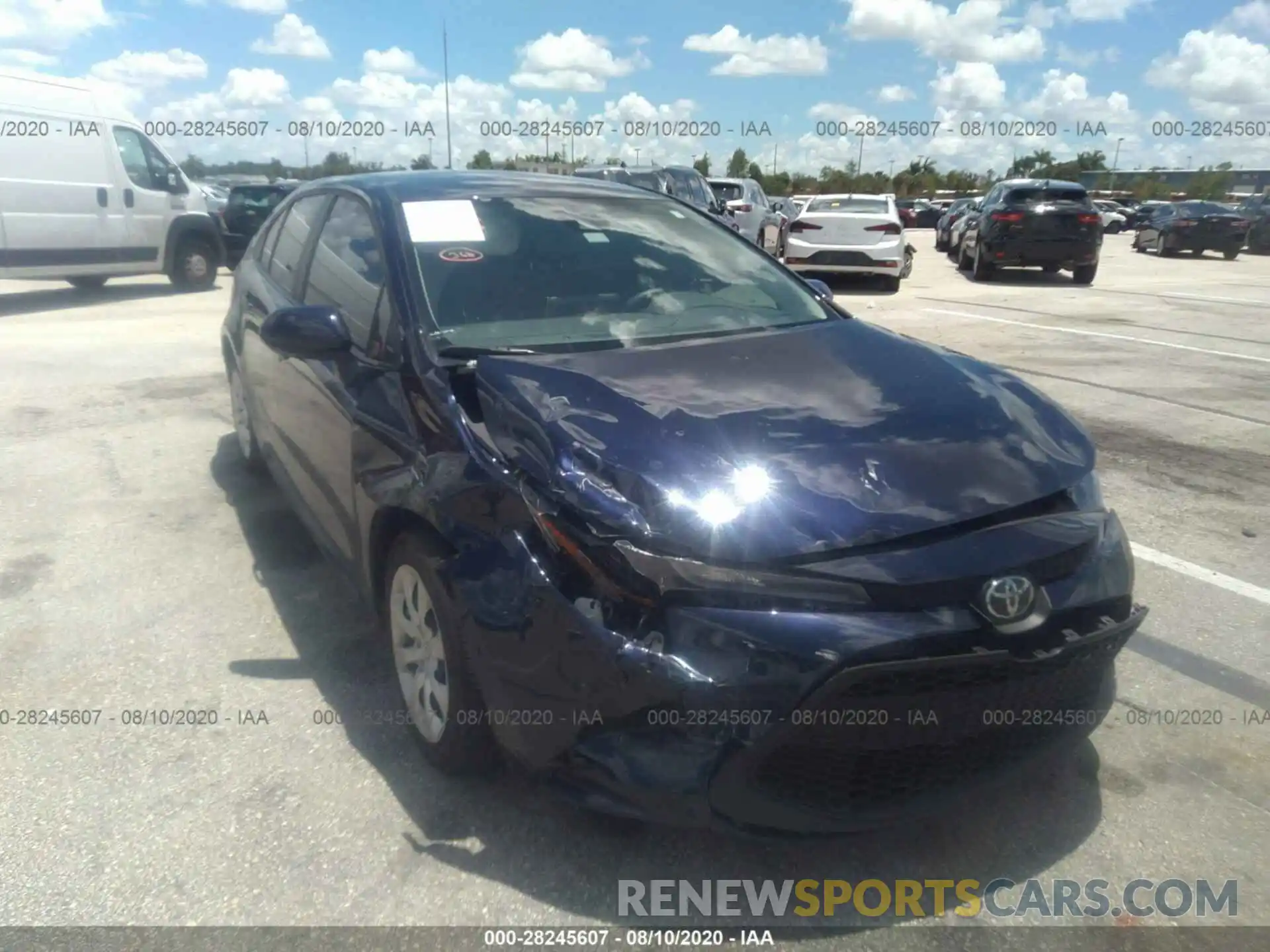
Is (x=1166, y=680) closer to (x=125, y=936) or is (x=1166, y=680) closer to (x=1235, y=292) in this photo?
(x=125, y=936)

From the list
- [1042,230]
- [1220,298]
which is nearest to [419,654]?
[1220,298]

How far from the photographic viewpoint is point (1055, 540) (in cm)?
238

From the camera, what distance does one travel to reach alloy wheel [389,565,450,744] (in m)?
2.70

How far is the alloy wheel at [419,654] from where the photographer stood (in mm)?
2703

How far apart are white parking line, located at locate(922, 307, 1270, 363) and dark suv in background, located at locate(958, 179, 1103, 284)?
13.4 ft

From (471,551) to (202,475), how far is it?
3.72m

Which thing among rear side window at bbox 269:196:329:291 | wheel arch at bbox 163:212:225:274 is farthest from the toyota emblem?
wheel arch at bbox 163:212:225:274

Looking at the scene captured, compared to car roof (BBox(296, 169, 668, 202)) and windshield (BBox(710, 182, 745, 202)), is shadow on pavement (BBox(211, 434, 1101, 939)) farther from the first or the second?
windshield (BBox(710, 182, 745, 202))

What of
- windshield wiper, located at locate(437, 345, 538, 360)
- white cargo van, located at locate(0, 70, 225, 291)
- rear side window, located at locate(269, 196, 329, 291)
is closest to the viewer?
windshield wiper, located at locate(437, 345, 538, 360)

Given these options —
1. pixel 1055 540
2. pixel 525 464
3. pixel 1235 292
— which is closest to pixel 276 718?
pixel 525 464

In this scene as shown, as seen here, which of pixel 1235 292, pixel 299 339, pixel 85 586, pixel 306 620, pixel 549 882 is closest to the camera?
pixel 549 882

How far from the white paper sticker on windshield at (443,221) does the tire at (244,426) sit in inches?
79.0

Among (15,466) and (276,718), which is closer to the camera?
(276,718)

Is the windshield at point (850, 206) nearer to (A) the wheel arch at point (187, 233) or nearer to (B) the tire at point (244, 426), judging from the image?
(A) the wheel arch at point (187, 233)
